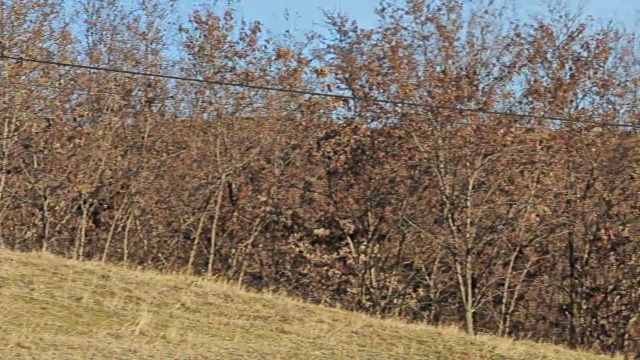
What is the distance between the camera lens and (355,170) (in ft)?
65.5

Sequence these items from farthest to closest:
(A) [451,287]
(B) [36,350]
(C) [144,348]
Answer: (A) [451,287] < (C) [144,348] < (B) [36,350]

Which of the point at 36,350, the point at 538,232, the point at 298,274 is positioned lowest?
the point at 36,350

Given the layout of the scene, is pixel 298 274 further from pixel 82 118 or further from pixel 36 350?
pixel 36 350

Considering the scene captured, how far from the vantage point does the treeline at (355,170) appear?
18.2 meters

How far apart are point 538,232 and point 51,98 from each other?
11619mm

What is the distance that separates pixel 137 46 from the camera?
19.8 metres

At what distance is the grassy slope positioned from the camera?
30.3ft

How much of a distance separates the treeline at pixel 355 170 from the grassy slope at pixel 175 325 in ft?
20.7

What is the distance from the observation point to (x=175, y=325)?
10.8 metres

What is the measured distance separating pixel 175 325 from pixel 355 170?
9.78 metres

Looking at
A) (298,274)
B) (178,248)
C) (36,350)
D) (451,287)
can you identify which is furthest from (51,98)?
(36,350)

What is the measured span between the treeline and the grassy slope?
6.31 meters

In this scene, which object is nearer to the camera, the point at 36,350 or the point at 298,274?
the point at 36,350

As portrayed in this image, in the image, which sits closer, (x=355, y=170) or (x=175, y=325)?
(x=175, y=325)
